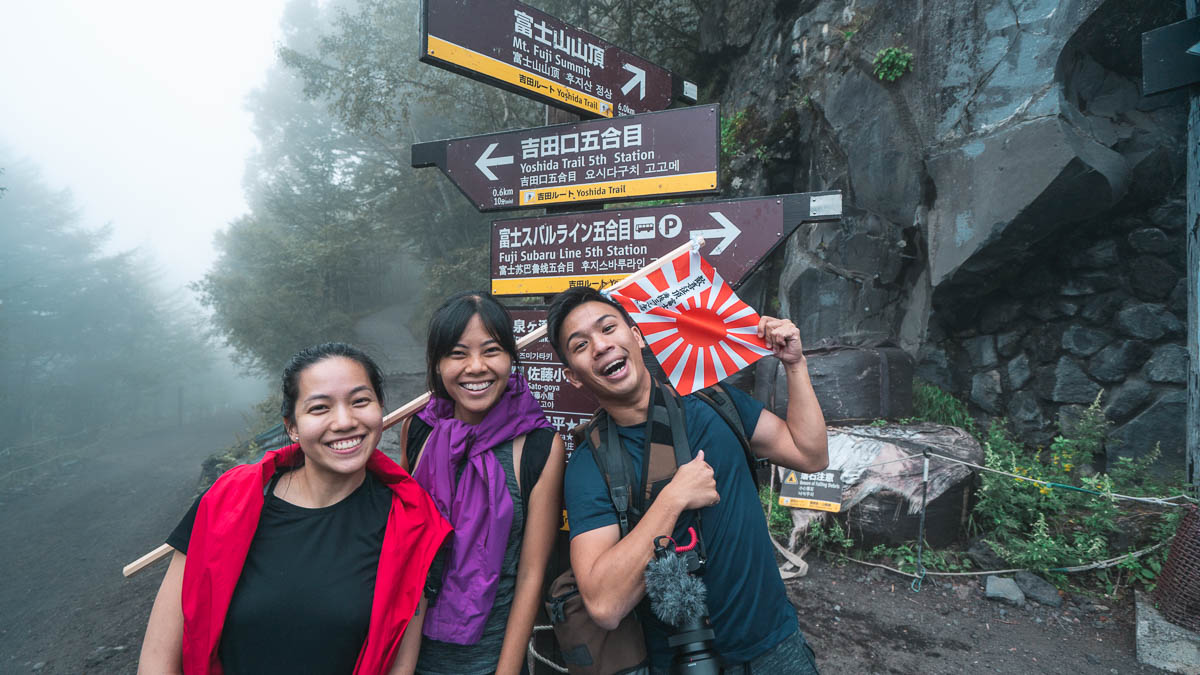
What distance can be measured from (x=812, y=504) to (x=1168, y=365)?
466 cm

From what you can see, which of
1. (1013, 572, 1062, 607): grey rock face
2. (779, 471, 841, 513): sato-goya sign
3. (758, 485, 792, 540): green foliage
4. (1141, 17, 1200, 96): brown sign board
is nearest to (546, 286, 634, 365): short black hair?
(779, 471, 841, 513): sato-goya sign

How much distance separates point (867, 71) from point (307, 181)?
27.7 meters

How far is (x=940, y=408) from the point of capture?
786 cm

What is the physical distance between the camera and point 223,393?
52.1 meters

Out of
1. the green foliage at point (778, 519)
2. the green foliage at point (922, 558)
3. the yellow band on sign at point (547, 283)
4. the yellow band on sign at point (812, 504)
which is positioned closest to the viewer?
the yellow band on sign at point (547, 283)

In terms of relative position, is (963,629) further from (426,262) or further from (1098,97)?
(426,262)

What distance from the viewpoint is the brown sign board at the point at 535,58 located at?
295cm

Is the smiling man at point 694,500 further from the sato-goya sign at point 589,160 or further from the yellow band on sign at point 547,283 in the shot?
the sato-goya sign at point 589,160

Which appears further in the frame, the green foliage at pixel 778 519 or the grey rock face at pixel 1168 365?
the grey rock face at pixel 1168 365

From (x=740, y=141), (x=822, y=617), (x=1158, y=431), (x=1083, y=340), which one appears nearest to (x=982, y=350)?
(x=1083, y=340)

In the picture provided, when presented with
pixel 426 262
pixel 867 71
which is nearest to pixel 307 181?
pixel 426 262

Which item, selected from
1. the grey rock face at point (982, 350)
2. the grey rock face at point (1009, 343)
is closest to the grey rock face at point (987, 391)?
the grey rock face at point (982, 350)

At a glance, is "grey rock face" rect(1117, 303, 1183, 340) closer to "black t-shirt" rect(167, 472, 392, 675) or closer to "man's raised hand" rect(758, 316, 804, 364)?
"man's raised hand" rect(758, 316, 804, 364)

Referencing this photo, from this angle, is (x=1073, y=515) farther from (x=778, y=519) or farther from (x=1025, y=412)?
(x=778, y=519)
